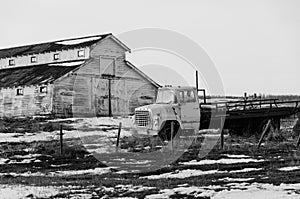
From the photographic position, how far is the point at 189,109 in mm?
27484

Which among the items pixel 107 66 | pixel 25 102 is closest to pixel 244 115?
pixel 25 102

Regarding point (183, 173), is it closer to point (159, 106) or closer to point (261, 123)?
point (159, 106)

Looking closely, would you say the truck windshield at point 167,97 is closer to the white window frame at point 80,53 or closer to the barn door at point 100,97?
the barn door at point 100,97

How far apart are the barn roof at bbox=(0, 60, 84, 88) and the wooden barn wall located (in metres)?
0.71

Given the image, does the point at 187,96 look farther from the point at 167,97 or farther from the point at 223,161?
the point at 223,161

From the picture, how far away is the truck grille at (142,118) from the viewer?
26609 mm

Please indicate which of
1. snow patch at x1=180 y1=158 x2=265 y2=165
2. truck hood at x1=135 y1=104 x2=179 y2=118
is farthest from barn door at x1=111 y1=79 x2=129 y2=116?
snow patch at x1=180 y1=158 x2=265 y2=165

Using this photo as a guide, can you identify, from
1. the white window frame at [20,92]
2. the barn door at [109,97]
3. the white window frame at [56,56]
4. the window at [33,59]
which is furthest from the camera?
the window at [33,59]

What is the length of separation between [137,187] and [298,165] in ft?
19.4

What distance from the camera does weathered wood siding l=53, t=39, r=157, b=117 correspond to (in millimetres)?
50094

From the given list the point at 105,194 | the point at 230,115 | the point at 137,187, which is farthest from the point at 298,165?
the point at 230,115

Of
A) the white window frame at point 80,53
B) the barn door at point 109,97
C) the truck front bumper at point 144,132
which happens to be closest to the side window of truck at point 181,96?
the truck front bumper at point 144,132

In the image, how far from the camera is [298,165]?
17.4 metres

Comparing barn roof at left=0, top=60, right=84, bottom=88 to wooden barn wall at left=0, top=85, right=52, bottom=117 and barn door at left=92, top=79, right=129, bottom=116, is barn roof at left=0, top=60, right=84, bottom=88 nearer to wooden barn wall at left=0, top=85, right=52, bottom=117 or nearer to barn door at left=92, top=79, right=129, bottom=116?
wooden barn wall at left=0, top=85, right=52, bottom=117
